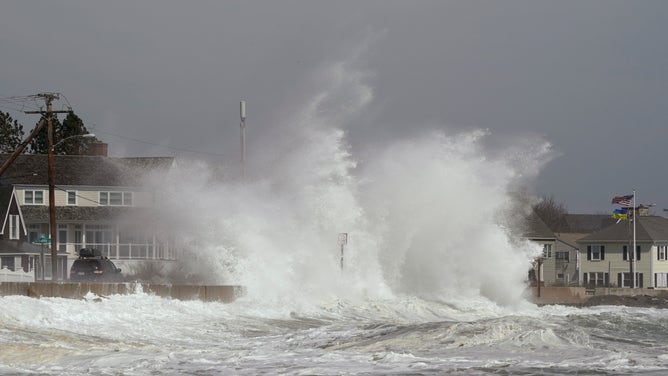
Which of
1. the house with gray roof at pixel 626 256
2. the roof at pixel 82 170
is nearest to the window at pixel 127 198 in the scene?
the roof at pixel 82 170

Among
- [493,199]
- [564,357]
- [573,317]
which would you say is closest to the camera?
[564,357]

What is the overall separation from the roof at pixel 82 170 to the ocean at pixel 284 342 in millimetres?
32353

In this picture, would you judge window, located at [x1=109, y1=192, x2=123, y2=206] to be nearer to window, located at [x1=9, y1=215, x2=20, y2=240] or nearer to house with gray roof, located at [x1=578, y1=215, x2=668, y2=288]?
window, located at [x1=9, y1=215, x2=20, y2=240]

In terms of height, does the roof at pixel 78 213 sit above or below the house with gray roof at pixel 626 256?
above

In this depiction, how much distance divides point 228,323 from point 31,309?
473 centimetres

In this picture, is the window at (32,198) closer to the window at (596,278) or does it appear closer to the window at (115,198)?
the window at (115,198)

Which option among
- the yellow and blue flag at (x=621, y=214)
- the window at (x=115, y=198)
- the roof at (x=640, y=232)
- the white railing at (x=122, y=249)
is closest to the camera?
the white railing at (x=122, y=249)

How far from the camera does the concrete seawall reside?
935 inches

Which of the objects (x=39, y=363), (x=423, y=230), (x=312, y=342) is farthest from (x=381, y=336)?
(x=423, y=230)

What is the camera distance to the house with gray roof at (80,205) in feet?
185

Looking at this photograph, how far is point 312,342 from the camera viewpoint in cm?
2080

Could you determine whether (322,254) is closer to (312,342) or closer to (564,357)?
(312,342)

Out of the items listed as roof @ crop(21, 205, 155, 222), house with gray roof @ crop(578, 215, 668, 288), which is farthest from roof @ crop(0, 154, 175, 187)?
house with gray roof @ crop(578, 215, 668, 288)

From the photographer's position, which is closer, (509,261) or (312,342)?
(312,342)
